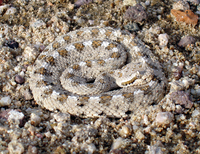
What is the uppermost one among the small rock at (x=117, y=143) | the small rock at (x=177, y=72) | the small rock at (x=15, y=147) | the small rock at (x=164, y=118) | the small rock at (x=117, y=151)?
the small rock at (x=177, y=72)

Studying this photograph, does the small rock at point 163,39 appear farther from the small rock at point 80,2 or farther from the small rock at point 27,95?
the small rock at point 27,95

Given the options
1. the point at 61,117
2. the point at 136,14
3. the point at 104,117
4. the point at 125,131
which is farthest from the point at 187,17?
the point at 61,117

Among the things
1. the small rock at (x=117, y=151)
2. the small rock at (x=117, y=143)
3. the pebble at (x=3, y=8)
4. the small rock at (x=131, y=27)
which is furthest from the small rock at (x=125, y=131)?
the pebble at (x=3, y=8)

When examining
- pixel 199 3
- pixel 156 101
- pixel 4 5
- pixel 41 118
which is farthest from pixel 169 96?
pixel 4 5

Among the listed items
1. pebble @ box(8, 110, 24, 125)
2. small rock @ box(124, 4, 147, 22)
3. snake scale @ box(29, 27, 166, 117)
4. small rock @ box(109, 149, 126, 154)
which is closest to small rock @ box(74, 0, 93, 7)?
snake scale @ box(29, 27, 166, 117)

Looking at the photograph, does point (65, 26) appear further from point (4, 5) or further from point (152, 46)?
point (152, 46)

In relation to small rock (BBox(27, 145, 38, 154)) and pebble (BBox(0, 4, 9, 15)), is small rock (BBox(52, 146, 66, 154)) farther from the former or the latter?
pebble (BBox(0, 4, 9, 15))
